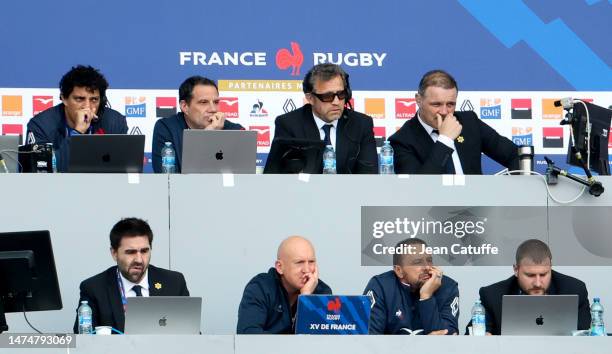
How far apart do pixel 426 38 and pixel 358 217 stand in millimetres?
2446

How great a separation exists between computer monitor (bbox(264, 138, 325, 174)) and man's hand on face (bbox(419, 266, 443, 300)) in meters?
0.92

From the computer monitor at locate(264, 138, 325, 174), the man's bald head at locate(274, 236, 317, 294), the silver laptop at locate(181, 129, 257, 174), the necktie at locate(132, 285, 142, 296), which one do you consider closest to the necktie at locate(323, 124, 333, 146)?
the computer monitor at locate(264, 138, 325, 174)

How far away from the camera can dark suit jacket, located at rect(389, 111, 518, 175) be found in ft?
26.2

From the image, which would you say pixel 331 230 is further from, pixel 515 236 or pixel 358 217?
pixel 515 236

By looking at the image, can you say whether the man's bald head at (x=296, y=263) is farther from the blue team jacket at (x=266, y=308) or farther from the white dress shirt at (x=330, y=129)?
the white dress shirt at (x=330, y=129)

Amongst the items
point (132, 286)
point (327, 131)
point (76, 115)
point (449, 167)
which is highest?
point (76, 115)

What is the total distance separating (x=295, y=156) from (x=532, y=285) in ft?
4.65

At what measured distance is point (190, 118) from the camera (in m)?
8.25

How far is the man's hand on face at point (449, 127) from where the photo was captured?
795 cm

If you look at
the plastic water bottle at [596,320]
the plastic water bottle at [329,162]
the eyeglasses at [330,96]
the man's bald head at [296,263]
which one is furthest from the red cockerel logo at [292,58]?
the plastic water bottle at [596,320]

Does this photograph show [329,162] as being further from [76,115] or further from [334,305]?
[334,305]

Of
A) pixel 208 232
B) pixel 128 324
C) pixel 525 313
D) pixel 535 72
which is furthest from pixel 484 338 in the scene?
pixel 535 72

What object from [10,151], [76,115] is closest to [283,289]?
[10,151]

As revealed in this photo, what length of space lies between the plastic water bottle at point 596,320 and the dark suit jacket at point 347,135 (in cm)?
158
